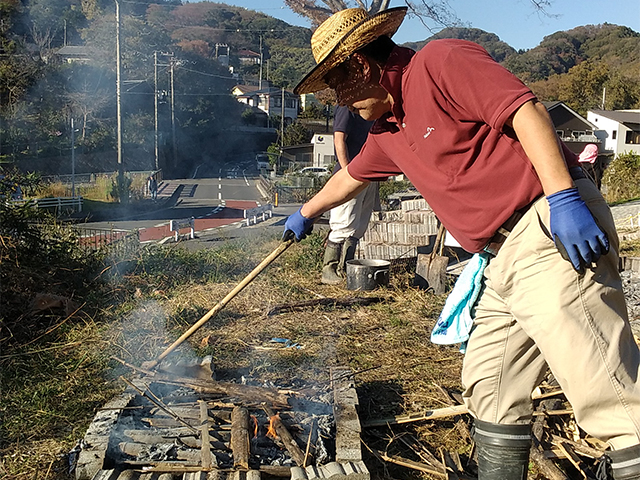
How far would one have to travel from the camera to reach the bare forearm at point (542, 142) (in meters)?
1.70

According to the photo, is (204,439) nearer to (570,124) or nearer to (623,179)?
(623,179)

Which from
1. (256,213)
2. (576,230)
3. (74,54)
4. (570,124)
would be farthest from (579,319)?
(74,54)

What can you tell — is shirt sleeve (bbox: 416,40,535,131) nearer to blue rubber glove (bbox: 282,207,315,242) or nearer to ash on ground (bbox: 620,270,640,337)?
blue rubber glove (bbox: 282,207,315,242)

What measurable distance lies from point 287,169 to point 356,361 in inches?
1698

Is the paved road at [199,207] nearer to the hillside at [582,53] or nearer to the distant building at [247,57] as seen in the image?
the hillside at [582,53]

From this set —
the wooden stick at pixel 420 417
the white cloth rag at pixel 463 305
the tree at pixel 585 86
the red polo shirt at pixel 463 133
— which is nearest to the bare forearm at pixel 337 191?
the red polo shirt at pixel 463 133

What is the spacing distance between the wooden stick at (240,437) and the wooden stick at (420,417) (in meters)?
0.69

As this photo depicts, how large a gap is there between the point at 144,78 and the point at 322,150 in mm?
18212

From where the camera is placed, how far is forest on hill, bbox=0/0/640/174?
117ft

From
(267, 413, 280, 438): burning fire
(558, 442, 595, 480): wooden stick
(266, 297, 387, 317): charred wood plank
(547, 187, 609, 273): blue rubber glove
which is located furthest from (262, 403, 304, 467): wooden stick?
(266, 297, 387, 317): charred wood plank

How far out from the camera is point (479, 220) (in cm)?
199

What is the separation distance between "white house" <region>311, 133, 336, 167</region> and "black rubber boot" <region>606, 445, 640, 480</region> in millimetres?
44444

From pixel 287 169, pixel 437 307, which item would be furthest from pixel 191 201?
pixel 437 307

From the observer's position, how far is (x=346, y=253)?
6305 millimetres
